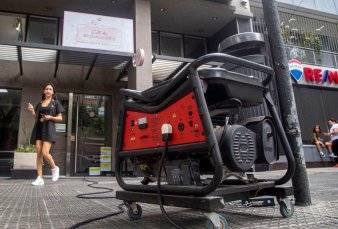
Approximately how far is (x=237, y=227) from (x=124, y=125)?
112 cm

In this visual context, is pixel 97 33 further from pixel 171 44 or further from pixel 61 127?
pixel 171 44

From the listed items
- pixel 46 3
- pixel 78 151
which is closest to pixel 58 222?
pixel 78 151

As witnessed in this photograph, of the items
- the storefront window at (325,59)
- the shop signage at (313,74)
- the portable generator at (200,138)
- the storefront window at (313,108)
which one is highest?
the storefront window at (325,59)

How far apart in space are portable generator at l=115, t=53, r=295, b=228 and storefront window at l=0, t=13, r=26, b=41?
34.4ft

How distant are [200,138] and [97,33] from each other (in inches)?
336

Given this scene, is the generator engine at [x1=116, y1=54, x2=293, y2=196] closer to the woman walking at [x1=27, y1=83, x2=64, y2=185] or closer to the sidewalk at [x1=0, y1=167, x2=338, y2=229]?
the sidewalk at [x1=0, y1=167, x2=338, y2=229]

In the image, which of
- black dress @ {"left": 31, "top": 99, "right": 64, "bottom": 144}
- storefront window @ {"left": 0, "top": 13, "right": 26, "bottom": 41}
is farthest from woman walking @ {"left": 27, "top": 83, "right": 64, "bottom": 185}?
storefront window @ {"left": 0, "top": 13, "right": 26, "bottom": 41}

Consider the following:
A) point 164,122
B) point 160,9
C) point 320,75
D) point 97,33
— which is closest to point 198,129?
point 164,122

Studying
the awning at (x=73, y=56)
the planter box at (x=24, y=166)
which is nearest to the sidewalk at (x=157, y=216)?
the planter box at (x=24, y=166)

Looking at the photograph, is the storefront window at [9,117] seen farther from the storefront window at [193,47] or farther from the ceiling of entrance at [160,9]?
the storefront window at [193,47]

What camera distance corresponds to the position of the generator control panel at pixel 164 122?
70.4 inches

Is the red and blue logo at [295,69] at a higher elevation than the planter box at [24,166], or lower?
higher

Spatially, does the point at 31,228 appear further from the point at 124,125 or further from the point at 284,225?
the point at 284,225

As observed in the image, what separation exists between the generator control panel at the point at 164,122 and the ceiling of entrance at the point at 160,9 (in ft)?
30.5
